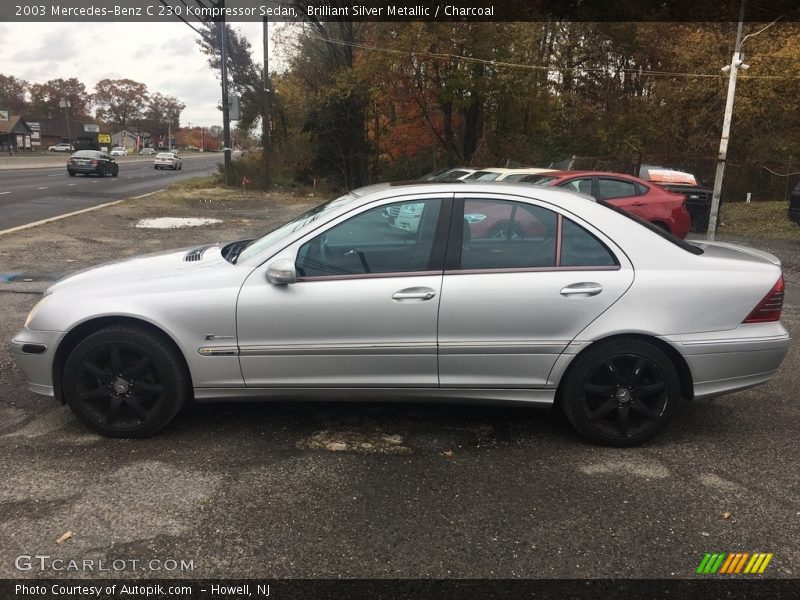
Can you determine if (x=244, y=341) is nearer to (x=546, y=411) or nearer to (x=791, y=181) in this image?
(x=546, y=411)

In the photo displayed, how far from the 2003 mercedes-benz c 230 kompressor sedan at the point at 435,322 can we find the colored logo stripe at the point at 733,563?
1017 mm

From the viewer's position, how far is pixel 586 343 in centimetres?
364

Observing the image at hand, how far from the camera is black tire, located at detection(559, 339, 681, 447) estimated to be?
12.0 ft

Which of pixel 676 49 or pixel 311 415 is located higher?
pixel 676 49

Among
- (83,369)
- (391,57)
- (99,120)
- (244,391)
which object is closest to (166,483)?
(244,391)

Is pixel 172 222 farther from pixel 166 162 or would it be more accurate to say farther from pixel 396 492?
pixel 166 162

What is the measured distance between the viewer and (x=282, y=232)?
4.12 metres

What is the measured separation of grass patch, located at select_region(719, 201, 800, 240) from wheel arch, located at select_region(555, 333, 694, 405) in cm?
1317

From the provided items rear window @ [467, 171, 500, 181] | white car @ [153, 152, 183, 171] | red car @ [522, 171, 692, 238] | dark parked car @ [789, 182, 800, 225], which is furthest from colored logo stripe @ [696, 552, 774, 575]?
white car @ [153, 152, 183, 171]

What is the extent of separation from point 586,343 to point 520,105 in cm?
2308

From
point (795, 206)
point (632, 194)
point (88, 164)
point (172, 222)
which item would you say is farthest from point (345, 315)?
point (88, 164)

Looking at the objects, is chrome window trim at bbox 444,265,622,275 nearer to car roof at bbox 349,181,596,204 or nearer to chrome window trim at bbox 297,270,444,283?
chrome window trim at bbox 297,270,444,283

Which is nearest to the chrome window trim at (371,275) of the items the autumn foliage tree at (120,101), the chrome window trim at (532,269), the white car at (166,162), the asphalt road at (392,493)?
the chrome window trim at (532,269)

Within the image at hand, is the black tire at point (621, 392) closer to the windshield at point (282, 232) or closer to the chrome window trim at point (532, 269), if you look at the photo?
the chrome window trim at point (532, 269)
